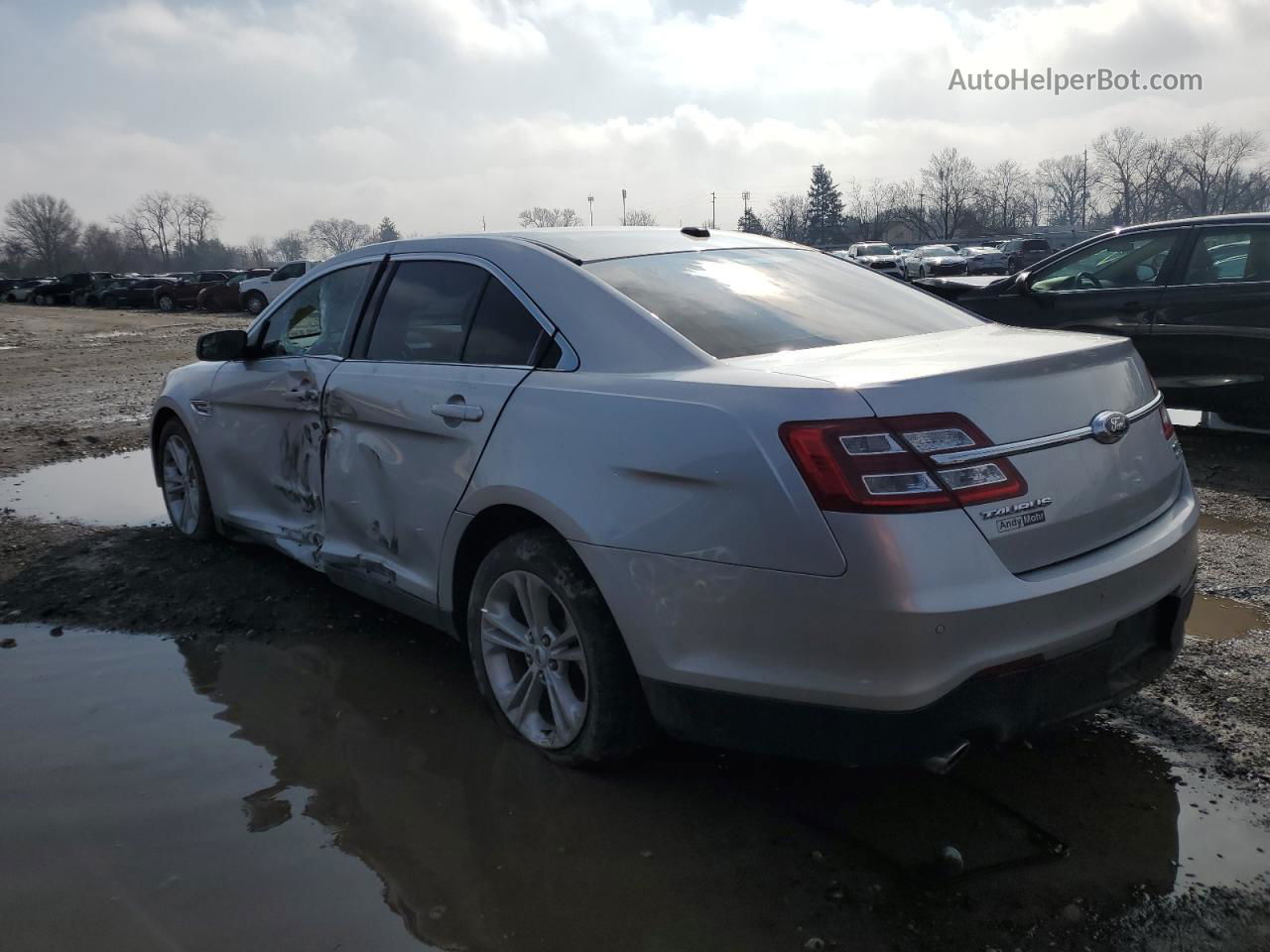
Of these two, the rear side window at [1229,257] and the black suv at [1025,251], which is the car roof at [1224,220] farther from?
the black suv at [1025,251]

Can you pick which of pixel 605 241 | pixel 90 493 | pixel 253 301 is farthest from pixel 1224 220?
pixel 253 301

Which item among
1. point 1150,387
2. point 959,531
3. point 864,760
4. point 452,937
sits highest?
point 1150,387

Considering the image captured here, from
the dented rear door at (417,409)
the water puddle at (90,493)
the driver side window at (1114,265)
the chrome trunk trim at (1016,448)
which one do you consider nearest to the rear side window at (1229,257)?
the driver side window at (1114,265)

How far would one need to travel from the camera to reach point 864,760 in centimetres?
244

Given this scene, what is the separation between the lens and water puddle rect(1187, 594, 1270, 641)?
396 cm

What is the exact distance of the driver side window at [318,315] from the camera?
165 inches

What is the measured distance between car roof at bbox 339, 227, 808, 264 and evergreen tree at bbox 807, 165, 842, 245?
10428cm

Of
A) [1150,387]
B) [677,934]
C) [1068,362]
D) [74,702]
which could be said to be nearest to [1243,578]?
[1150,387]

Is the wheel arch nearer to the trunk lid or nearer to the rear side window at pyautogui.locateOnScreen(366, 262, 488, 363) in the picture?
the rear side window at pyautogui.locateOnScreen(366, 262, 488, 363)

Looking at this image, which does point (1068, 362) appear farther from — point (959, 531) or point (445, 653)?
point (445, 653)

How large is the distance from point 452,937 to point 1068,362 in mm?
2086

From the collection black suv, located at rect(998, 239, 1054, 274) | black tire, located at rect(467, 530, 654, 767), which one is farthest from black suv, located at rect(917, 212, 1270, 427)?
black suv, located at rect(998, 239, 1054, 274)

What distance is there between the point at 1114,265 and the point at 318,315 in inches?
228

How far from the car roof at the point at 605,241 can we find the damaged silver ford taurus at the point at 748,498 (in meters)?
0.02
